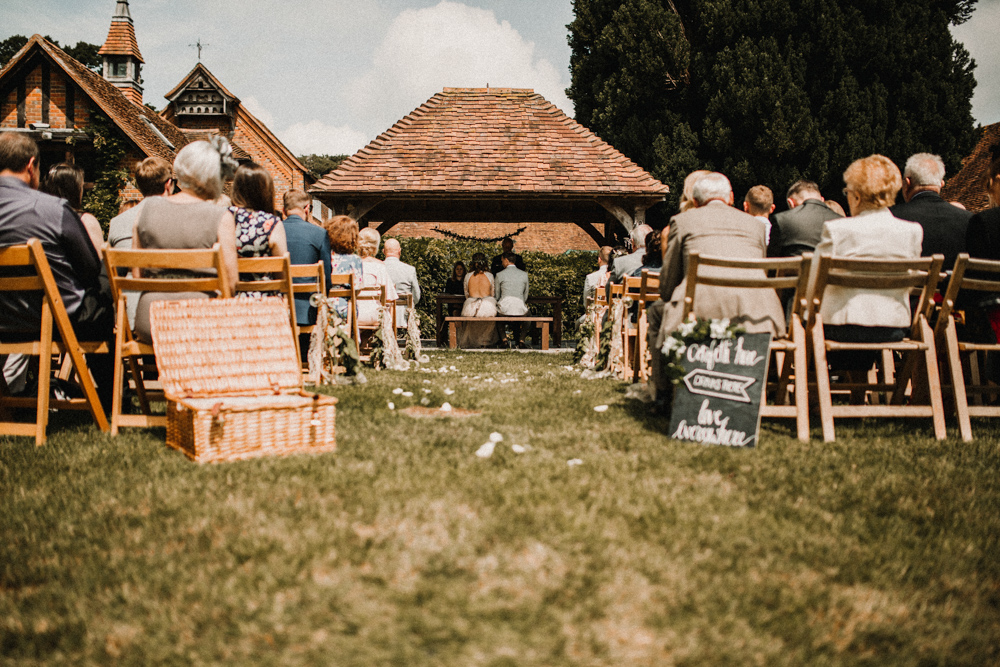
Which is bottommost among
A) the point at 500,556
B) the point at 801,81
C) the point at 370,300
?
the point at 500,556

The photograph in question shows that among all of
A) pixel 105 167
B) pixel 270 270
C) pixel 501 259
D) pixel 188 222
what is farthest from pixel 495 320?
pixel 105 167

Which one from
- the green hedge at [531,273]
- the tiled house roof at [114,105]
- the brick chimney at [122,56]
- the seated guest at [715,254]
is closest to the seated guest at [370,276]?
the seated guest at [715,254]

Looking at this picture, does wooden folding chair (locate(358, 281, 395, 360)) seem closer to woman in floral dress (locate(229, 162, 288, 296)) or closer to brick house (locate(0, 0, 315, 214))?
woman in floral dress (locate(229, 162, 288, 296))

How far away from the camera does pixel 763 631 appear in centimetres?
183

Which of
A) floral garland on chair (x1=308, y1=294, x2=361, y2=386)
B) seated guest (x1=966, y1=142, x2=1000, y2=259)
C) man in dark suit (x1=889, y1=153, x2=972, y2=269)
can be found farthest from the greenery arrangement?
seated guest (x1=966, y1=142, x2=1000, y2=259)

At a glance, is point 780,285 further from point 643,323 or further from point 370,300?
point 370,300

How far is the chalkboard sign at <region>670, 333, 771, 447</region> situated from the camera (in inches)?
153

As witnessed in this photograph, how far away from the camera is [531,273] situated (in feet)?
55.4

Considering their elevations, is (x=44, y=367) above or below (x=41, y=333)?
below

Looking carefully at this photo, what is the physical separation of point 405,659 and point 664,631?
65cm

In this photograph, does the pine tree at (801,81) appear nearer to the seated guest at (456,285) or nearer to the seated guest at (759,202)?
the seated guest at (456,285)

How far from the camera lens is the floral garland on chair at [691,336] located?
13.3 ft

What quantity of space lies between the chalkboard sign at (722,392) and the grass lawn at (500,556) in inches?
9.3

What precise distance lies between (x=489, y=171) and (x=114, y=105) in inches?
626
